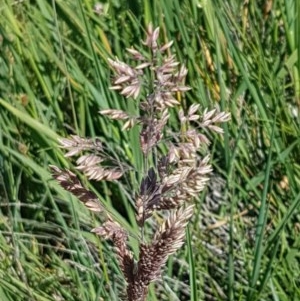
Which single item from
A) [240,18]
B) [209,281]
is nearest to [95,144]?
[209,281]

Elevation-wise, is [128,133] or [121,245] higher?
[121,245]

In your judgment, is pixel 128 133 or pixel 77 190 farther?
pixel 128 133

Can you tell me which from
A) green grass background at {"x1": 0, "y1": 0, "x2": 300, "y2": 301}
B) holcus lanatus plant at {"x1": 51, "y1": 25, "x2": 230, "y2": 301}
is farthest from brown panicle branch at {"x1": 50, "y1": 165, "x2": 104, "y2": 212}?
green grass background at {"x1": 0, "y1": 0, "x2": 300, "y2": 301}

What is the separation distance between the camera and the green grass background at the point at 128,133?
1.39 metres

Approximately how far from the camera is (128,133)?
1.56m

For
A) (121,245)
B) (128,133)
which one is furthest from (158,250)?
(128,133)

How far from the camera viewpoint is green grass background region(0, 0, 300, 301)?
1.39m

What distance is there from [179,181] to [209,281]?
598 mm

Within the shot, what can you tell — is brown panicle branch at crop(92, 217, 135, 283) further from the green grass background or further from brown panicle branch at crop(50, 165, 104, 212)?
the green grass background

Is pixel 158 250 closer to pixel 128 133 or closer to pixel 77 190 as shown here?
Result: pixel 77 190

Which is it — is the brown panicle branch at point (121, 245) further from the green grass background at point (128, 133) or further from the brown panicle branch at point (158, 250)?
the green grass background at point (128, 133)

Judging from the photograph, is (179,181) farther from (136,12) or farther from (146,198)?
(136,12)

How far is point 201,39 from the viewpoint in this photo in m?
1.69

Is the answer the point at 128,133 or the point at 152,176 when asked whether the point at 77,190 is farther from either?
the point at 128,133
